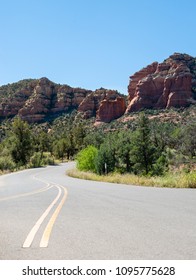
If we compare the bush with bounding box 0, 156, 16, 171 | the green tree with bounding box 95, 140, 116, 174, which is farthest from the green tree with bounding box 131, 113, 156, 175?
the bush with bounding box 0, 156, 16, 171

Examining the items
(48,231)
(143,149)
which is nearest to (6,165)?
(143,149)

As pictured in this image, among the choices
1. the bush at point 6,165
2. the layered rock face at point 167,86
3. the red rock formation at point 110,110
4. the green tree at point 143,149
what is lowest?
the bush at point 6,165

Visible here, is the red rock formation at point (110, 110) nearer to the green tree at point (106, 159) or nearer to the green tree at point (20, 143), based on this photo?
the green tree at point (20, 143)

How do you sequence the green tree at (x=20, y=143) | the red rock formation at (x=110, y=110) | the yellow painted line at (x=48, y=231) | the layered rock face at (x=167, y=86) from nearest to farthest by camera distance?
the yellow painted line at (x=48, y=231), the green tree at (x=20, y=143), the layered rock face at (x=167, y=86), the red rock formation at (x=110, y=110)

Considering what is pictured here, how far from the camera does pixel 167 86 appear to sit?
17538 cm

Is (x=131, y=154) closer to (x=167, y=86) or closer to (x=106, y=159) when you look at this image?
(x=106, y=159)

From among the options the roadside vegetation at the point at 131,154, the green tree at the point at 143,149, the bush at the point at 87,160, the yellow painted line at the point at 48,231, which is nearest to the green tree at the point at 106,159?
the roadside vegetation at the point at 131,154

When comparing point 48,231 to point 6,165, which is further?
point 6,165

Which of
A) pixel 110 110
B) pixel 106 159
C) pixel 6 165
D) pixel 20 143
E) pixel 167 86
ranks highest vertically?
pixel 167 86

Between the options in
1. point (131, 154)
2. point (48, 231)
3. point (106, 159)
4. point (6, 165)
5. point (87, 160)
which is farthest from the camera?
point (87, 160)

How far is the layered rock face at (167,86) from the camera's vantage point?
547 feet

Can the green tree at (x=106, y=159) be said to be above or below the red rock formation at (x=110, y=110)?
below

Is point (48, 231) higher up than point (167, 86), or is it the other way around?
point (167, 86)
